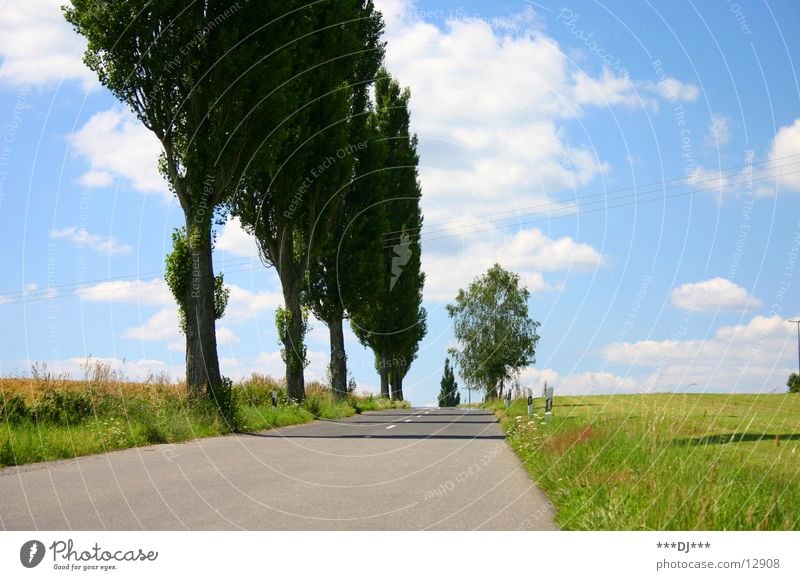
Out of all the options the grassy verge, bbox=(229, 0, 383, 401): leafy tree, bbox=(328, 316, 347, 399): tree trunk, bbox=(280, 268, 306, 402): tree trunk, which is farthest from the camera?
bbox=(328, 316, 347, 399): tree trunk

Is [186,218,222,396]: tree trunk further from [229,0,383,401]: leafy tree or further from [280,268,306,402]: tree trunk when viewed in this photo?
[280,268,306,402]: tree trunk

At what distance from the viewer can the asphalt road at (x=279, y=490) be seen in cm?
666

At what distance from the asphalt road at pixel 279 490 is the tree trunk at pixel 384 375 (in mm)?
36143

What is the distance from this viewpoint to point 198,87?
2058 centimetres

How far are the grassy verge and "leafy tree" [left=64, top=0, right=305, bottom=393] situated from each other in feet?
4.12

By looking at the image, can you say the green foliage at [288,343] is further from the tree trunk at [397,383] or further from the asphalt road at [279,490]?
the tree trunk at [397,383]

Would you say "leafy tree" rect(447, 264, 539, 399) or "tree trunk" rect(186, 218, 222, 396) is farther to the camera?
"leafy tree" rect(447, 264, 539, 399)

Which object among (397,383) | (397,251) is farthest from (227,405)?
(397,383)

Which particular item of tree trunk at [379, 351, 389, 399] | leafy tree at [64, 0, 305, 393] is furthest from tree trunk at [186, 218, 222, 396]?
tree trunk at [379, 351, 389, 399]

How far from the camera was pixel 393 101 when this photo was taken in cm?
4522

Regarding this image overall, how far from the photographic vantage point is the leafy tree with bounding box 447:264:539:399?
70125 millimetres

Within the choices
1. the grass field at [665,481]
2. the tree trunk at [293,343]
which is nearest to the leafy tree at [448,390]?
the tree trunk at [293,343]
